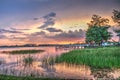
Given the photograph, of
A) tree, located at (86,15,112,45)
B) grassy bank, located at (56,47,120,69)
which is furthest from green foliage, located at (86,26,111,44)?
grassy bank, located at (56,47,120,69)

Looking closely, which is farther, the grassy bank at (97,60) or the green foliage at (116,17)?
the green foliage at (116,17)

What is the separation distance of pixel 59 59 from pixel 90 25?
42732 mm

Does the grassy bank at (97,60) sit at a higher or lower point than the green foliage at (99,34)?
lower

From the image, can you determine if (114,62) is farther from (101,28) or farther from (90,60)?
(101,28)

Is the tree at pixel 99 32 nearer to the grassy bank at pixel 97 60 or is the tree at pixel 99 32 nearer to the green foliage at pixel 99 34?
the green foliage at pixel 99 34

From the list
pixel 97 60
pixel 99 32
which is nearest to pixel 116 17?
pixel 99 32

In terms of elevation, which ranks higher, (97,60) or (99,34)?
(99,34)

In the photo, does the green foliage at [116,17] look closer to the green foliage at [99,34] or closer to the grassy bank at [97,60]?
the green foliage at [99,34]

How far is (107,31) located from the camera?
67688 mm

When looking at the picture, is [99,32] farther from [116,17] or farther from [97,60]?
[97,60]

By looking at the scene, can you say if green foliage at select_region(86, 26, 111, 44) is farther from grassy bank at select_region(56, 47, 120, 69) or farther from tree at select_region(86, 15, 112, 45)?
grassy bank at select_region(56, 47, 120, 69)

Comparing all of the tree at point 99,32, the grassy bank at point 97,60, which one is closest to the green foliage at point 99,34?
the tree at point 99,32

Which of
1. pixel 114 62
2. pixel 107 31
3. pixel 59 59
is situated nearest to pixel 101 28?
pixel 107 31

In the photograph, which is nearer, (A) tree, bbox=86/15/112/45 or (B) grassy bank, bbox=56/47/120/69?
(B) grassy bank, bbox=56/47/120/69
